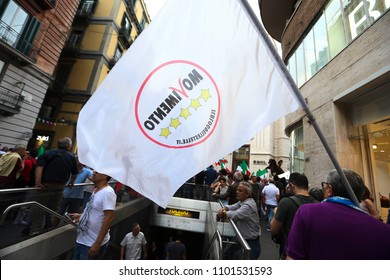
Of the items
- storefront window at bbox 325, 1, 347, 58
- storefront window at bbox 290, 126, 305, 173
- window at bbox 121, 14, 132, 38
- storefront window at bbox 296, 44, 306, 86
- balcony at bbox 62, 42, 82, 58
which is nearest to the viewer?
storefront window at bbox 325, 1, 347, 58

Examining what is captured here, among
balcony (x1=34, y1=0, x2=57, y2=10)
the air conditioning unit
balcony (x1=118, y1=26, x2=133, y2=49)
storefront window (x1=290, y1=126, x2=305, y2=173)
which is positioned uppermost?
balcony (x1=118, y1=26, x2=133, y2=49)

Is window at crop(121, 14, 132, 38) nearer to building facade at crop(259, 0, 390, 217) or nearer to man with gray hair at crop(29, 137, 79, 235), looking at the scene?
building facade at crop(259, 0, 390, 217)

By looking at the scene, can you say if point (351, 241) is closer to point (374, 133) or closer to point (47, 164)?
point (47, 164)

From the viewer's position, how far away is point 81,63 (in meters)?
21.3

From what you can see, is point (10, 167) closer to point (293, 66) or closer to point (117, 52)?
point (293, 66)

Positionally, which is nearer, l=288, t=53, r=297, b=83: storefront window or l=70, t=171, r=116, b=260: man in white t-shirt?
l=70, t=171, r=116, b=260: man in white t-shirt

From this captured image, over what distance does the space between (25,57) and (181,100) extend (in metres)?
14.9

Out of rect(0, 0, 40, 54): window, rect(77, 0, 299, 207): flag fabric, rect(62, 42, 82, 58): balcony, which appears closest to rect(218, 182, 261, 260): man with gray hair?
rect(77, 0, 299, 207): flag fabric

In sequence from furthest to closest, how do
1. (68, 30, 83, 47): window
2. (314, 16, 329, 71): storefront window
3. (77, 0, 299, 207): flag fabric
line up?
(68, 30, 83, 47): window < (314, 16, 329, 71): storefront window < (77, 0, 299, 207): flag fabric

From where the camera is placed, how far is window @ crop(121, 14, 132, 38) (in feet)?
77.6

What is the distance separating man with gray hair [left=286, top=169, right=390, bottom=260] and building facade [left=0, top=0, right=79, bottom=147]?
48.2 ft

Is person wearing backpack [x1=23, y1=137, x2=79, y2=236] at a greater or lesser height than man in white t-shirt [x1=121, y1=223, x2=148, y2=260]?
greater

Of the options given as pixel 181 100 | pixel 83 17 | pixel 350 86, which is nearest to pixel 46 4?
pixel 83 17
